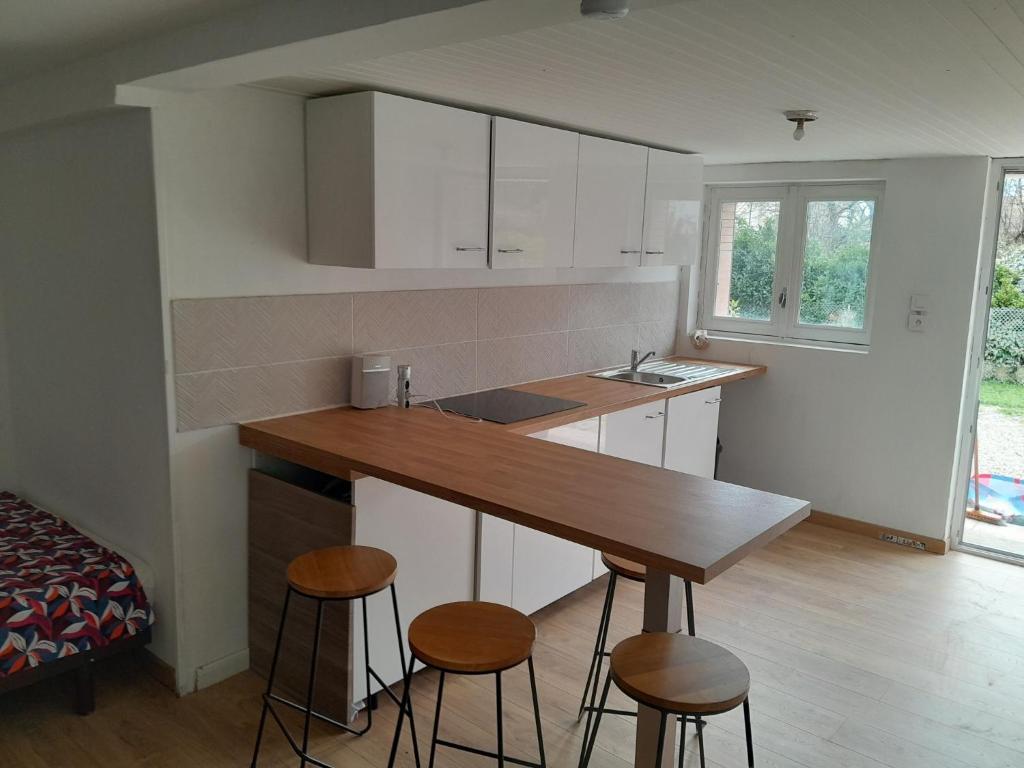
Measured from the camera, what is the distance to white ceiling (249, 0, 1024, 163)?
1.90 meters

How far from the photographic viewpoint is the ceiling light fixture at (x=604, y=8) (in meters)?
1.40

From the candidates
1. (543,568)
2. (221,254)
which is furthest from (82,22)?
(543,568)

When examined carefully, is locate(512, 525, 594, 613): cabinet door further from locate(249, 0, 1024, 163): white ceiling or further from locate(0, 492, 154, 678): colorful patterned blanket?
locate(249, 0, 1024, 163): white ceiling

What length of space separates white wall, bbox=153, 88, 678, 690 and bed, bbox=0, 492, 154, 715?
20cm

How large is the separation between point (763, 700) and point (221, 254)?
102 inches

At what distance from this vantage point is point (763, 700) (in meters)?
3.03

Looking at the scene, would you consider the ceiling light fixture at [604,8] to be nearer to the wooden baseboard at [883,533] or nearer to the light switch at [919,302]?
the light switch at [919,302]

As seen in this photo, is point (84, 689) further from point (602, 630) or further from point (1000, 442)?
point (1000, 442)

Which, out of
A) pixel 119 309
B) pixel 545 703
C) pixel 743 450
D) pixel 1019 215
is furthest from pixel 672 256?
pixel 119 309

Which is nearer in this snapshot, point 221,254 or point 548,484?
point 548,484

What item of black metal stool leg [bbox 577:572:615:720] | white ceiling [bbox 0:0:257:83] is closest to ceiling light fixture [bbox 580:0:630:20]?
white ceiling [bbox 0:0:257:83]

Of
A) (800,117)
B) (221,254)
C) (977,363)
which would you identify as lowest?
(977,363)

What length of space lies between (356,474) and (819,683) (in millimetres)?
2025

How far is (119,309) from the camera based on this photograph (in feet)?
9.62
